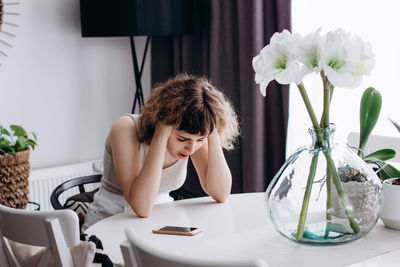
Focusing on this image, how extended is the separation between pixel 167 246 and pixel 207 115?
0.59m

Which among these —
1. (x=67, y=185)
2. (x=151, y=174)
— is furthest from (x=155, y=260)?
(x=67, y=185)

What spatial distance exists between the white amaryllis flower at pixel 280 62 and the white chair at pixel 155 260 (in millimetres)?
504

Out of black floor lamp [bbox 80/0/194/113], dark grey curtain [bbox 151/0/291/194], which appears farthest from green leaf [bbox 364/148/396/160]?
black floor lamp [bbox 80/0/194/113]

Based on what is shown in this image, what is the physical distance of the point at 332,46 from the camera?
126cm

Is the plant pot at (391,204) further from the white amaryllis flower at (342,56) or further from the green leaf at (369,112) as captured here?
the white amaryllis flower at (342,56)

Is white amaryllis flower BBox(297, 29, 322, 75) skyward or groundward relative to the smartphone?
skyward

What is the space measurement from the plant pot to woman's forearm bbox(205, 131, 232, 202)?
608 millimetres

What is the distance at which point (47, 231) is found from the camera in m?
1.36

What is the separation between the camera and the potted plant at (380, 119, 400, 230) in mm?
1473

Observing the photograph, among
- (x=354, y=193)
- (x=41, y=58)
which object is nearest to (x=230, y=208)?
(x=354, y=193)

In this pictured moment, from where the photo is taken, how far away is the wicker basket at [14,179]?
2805 millimetres

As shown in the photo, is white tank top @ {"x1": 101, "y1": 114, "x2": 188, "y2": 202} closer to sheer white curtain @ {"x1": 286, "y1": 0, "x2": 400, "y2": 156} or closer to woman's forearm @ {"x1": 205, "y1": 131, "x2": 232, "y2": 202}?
woman's forearm @ {"x1": 205, "y1": 131, "x2": 232, "y2": 202}

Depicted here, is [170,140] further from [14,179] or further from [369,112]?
[14,179]

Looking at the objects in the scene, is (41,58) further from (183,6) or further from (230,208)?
(230,208)
